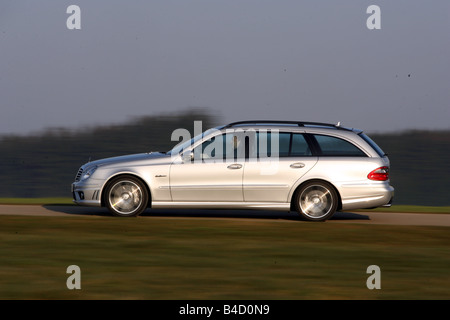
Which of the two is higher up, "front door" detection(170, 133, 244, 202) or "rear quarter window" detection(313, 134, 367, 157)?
"rear quarter window" detection(313, 134, 367, 157)

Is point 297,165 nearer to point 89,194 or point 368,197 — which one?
point 368,197

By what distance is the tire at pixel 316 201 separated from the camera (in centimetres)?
1384

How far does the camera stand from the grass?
806 cm

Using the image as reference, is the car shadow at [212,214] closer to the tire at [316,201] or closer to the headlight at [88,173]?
the tire at [316,201]

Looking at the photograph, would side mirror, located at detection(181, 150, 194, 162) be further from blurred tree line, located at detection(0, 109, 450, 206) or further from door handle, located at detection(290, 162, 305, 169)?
blurred tree line, located at detection(0, 109, 450, 206)

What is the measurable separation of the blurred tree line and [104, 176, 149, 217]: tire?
36.6 ft

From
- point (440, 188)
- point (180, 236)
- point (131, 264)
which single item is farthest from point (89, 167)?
point (440, 188)

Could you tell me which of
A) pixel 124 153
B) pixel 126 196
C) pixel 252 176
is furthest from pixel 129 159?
pixel 124 153

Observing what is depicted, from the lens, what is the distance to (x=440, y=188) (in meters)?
24.9

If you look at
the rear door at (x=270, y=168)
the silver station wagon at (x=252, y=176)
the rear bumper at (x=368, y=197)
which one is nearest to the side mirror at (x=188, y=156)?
the silver station wagon at (x=252, y=176)

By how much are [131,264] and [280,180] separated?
4.89 metres

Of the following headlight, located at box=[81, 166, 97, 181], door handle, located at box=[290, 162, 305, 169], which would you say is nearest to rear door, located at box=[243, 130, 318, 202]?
door handle, located at box=[290, 162, 305, 169]

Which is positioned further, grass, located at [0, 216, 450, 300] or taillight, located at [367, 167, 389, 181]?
taillight, located at [367, 167, 389, 181]

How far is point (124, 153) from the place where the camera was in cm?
2542
